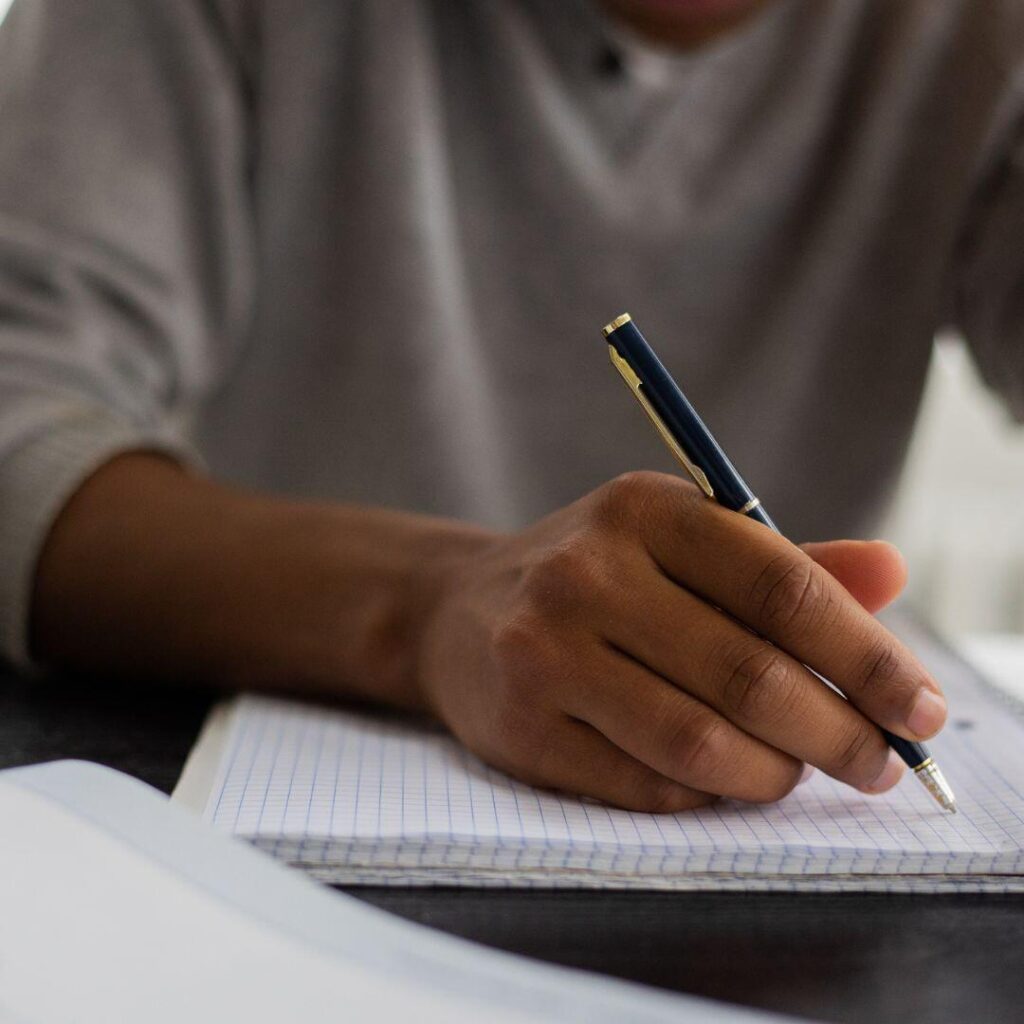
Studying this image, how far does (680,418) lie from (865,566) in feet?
0.29

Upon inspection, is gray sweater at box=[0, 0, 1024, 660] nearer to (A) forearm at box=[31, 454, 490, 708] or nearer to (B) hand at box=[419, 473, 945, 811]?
(A) forearm at box=[31, 454, 490, 708]

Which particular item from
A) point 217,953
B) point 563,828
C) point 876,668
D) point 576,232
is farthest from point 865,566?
point 576,232

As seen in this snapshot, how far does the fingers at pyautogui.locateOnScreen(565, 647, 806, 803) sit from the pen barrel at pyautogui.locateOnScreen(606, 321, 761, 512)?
69mm

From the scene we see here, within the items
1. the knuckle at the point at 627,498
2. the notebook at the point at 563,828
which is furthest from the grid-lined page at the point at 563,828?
the knuckle at the point at 627,498

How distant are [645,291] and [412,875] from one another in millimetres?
640

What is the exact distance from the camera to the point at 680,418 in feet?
1.36

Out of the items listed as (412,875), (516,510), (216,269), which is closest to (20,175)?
(216,269)

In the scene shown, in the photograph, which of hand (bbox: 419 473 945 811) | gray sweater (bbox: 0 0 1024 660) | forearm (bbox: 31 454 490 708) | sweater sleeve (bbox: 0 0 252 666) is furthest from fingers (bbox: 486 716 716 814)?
gray sweater (bbox: 0 0 1024 660)

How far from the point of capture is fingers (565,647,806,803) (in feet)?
1.28

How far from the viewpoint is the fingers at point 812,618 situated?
393 millimetres

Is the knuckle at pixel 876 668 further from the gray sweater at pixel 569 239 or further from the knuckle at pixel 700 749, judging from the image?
the gray sweater at pixel 569 239

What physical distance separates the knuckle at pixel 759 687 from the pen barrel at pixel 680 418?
48 mm

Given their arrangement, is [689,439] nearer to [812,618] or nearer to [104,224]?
[812,618]

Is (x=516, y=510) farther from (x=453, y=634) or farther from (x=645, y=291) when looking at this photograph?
(x=453, y=634)
